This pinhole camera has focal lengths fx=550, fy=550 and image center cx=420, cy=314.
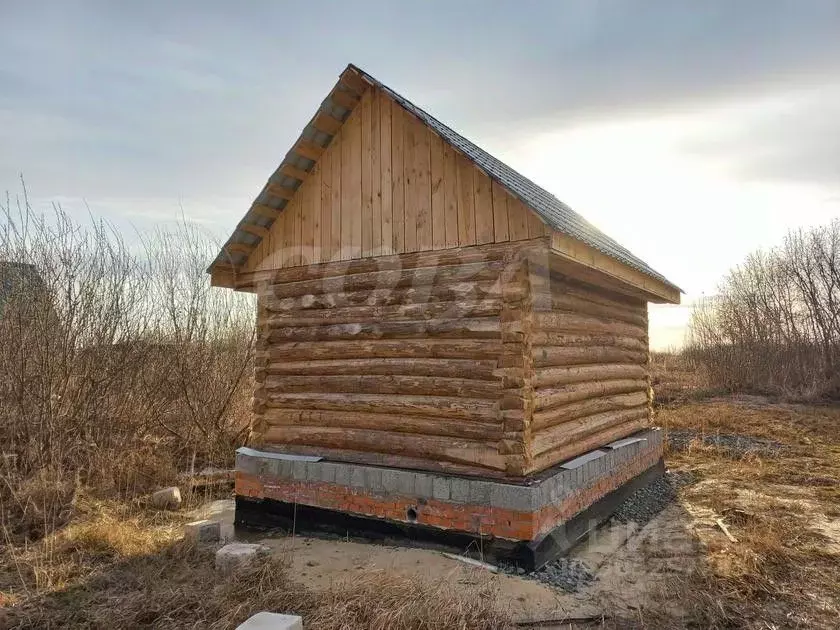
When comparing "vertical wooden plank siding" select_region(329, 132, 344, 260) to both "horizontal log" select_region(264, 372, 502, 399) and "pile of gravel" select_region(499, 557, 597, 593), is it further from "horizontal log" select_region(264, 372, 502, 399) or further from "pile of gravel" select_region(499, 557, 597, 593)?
"pile of gravel" select_region(499, 557, 597, 593)

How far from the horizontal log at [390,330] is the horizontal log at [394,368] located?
29cm

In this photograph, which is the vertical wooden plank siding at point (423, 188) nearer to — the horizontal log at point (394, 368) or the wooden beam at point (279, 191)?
the horizontal log at point (394, 368)

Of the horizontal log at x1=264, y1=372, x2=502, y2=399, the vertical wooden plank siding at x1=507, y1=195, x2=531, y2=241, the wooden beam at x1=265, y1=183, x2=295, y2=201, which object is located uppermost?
the wooden beam at x1=265, y1=183, x2=295, y2=201

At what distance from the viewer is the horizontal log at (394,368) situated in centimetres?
601

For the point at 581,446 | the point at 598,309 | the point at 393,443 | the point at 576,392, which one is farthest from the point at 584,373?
the point at 393,443

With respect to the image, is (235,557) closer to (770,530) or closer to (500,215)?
(500,215)

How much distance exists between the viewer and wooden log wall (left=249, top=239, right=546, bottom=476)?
5.88 metres

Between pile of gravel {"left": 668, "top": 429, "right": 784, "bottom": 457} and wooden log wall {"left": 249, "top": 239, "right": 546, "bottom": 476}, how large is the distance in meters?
8.12

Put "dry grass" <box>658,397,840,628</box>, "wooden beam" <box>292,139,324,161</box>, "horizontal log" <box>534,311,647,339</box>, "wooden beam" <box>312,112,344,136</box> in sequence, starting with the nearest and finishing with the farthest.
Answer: "dry grass" <box>658,397,840,628</box> → "horizontal log" <box>534,311,647,339</box> → "wooden beam" <box>312,112,344,136</box> → "wooden beam" <box>292,139,324,161</box>

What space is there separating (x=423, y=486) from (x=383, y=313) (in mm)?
2093

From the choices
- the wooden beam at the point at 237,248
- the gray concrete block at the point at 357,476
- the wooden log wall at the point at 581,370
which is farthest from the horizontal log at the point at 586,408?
the wooden beam at the point at 237,248

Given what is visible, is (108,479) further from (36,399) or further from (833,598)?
(833,598)

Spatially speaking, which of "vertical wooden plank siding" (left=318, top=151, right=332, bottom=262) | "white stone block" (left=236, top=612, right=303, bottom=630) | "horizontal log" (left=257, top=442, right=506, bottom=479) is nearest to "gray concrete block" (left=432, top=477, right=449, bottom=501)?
"horizontal log" (left=257, top=442, right=506, bottom=479)

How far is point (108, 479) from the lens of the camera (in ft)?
28.8
